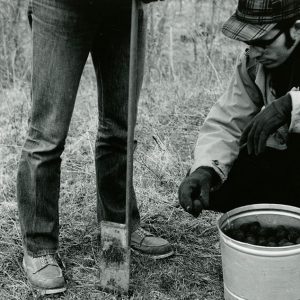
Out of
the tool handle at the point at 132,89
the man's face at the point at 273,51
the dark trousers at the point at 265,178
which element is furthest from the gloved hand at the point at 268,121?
the tool handle at the point at 132,89

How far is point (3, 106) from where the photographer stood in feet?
15.8

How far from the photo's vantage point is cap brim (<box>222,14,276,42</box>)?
Answer: 2422 millimetres

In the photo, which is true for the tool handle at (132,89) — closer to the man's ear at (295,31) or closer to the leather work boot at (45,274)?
the leather work boot at (45,274)

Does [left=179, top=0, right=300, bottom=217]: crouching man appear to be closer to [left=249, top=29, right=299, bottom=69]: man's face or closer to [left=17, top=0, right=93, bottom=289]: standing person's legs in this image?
[left=249, top=29, right=299, bottom=69]: man's face

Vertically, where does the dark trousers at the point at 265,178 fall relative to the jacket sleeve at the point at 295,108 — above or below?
below

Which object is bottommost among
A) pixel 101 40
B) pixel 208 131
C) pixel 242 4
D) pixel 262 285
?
pixel 262 285

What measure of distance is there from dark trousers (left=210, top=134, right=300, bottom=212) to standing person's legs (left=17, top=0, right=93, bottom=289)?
784 mm

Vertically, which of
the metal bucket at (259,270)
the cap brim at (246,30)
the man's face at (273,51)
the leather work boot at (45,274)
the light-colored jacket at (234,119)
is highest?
the cap brim at (246,30)

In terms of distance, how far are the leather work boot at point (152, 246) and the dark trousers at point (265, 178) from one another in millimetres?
357

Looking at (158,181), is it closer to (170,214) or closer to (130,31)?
(170,214)

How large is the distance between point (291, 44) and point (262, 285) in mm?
1047

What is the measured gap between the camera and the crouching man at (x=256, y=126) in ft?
7.80

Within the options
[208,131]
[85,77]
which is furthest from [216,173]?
[85,77]

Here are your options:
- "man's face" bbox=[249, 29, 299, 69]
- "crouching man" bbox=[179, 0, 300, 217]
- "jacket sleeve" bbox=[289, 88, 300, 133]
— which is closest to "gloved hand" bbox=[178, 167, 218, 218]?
"crouching man" bbox=[179, 0, 300, 217]
